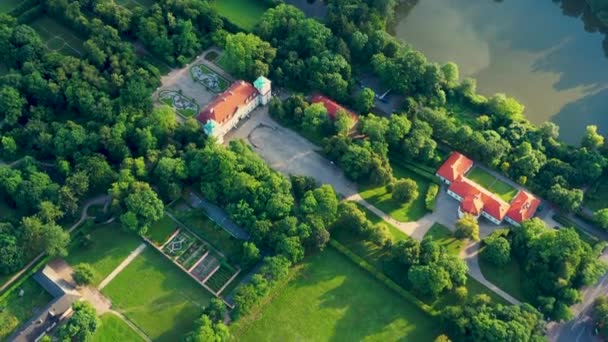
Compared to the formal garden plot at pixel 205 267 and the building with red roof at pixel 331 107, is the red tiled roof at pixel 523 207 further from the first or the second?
the formal garden plot at pixel 205 267

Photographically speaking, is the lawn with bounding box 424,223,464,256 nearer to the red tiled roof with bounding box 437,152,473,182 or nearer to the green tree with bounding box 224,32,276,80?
the red tiled roof with bounding box 437,152,473,182

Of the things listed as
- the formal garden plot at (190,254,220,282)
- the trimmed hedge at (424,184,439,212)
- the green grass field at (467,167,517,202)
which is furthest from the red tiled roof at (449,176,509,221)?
the formal garden plot at (190,254,220,282)

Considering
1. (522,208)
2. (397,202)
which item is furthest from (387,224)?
(522,208)

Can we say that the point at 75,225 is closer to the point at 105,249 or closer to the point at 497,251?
the point at 105,249

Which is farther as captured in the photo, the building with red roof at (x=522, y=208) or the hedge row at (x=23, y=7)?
the hedge row at (x=23, y=7)

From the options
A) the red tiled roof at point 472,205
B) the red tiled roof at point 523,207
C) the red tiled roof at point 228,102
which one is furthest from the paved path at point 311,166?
the red tiled roof at point 228,102

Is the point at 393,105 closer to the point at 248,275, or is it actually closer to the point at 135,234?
the point at 248,275

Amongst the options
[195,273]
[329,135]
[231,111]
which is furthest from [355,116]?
[195,273]
